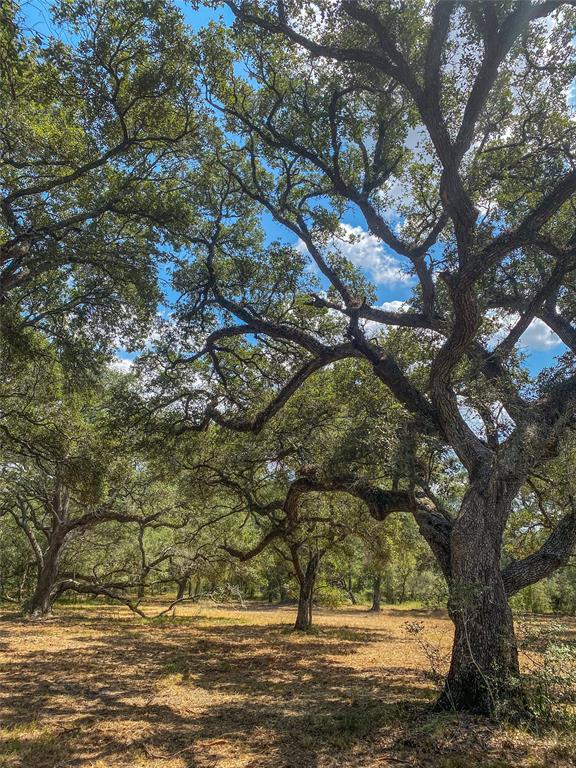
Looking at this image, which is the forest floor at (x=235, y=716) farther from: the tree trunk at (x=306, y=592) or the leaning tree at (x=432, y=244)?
the tree trunk at (x=306, y=592)

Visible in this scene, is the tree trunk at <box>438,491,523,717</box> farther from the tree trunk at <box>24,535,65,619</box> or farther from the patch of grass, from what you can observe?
the tree trunk at <box>24,535,65,619</box>

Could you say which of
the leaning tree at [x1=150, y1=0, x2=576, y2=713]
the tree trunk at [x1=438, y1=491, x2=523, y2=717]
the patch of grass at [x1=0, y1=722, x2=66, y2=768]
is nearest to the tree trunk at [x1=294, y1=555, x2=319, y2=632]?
the leaning tree at [x1=150, y1=0, x2=576, y2=713]

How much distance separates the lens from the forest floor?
448cm

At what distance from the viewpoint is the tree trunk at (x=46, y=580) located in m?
19.5

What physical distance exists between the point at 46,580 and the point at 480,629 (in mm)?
19546

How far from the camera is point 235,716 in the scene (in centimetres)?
608

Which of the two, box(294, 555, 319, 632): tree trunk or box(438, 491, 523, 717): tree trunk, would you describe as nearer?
box(438, 491, 523, 717): tree trunk

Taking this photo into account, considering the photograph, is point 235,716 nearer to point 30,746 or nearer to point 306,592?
point 30,746

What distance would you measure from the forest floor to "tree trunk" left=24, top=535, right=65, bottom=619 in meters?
8.17

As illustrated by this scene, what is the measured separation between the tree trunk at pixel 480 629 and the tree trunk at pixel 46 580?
17939mm

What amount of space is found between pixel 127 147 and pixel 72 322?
3819 millimetres

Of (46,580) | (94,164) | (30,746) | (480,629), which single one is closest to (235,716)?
(30,746)

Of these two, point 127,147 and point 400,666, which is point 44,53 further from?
point 400,666

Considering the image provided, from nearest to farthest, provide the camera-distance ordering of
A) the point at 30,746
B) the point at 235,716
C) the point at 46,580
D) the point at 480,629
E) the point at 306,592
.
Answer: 1. the point at 30,746
2. the point at 480,629
3. the point at 235,716
4. the point at 306,592
5. the point at 46,580
